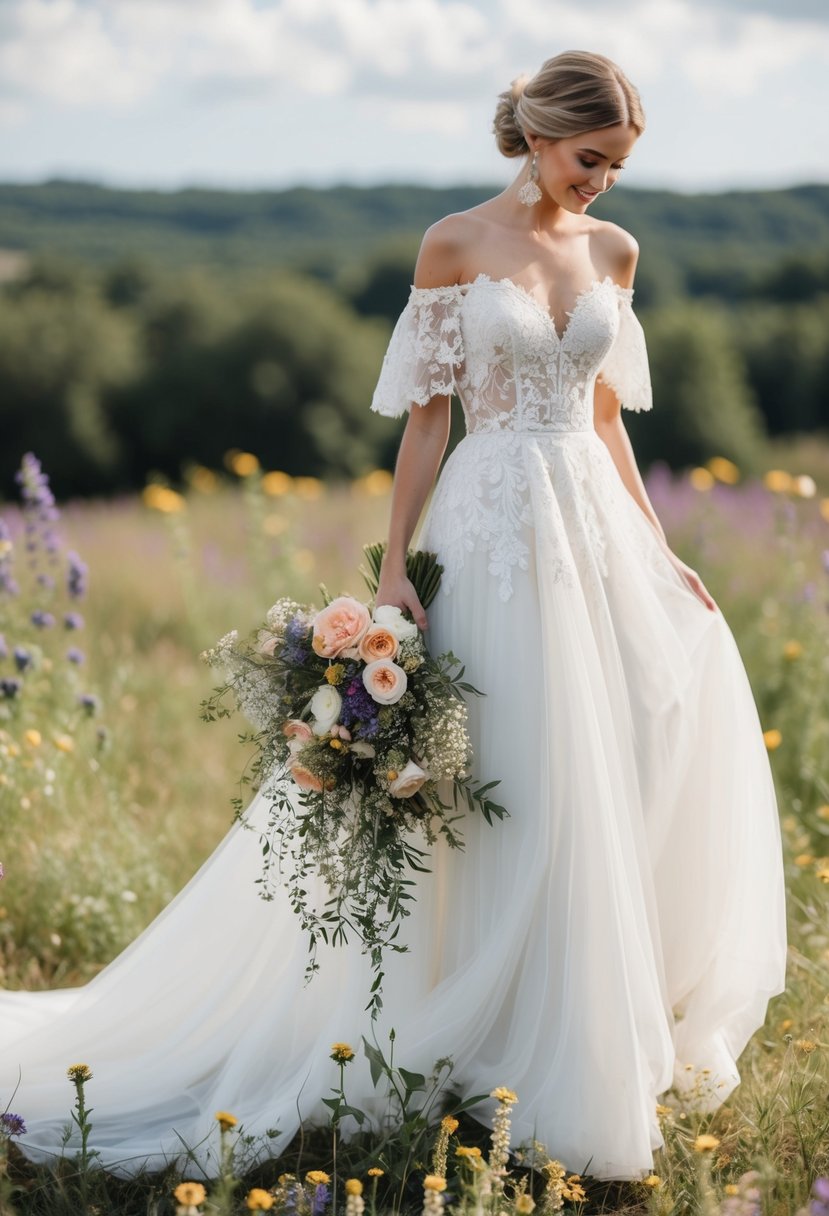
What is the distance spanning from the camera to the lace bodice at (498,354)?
3.01 meters

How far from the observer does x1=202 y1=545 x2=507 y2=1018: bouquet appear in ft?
9.12

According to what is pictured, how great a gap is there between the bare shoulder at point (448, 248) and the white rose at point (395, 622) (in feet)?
2.78

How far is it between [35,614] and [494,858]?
238 cm

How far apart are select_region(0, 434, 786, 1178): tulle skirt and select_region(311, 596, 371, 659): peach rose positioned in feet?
1.18

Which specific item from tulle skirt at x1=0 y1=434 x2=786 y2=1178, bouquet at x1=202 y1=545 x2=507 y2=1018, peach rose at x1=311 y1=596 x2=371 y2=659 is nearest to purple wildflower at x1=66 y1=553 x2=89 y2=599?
tulle skirt at x1=0 y1=434 x2=786 y2=1178

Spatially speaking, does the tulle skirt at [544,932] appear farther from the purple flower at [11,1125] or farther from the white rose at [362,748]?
the white rose at [362,748]

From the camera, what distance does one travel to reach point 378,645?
2793 millimetres

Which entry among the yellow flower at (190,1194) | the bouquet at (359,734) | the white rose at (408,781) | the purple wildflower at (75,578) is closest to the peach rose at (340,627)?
the bouquet at (359,734)

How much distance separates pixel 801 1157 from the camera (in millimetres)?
2814

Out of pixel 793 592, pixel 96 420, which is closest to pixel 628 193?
pixel 96 420

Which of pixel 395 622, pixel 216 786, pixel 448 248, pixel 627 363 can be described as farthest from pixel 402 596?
pixel 216 786

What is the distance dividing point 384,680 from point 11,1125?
1.35 m

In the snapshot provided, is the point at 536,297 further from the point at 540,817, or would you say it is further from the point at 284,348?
the point at 284,348

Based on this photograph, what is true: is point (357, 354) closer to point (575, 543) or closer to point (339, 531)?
point (339, 531)
